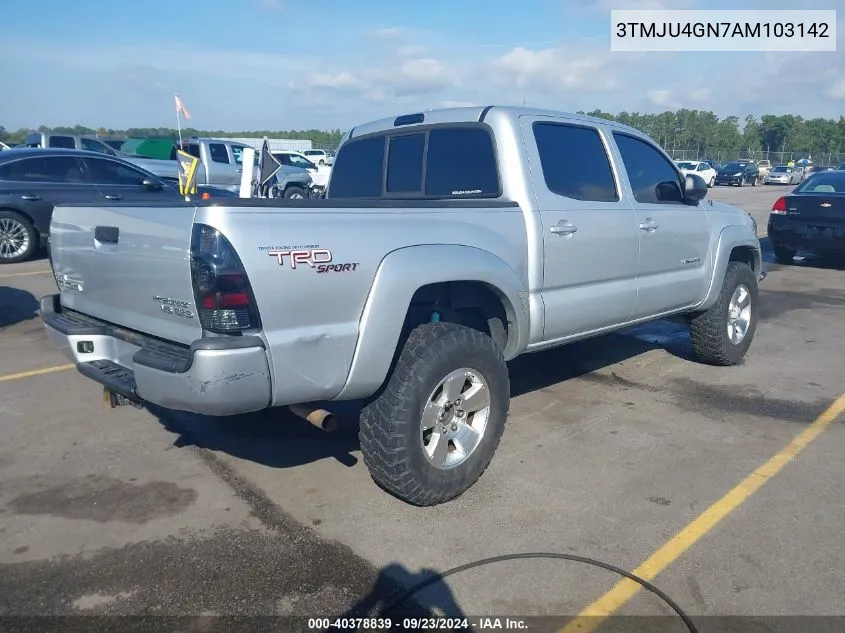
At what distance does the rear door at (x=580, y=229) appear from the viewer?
417 centimetres

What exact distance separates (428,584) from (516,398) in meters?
2.51

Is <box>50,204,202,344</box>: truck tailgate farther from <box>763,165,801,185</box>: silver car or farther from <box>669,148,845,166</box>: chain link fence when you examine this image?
<box>669,148,845,166</box>: chain link fence

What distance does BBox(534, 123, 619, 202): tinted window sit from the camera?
4.30 metres

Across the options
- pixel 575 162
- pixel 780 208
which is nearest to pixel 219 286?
pixel 575 162

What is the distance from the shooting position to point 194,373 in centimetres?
A: 283

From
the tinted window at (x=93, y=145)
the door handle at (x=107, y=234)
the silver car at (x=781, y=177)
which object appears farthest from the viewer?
the silver car at (x=781, y=177)

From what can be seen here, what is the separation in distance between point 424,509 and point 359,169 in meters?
2.55

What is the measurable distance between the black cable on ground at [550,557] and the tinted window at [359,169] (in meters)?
2.64

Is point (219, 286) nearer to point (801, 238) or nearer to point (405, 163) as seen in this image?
point (405, 163)

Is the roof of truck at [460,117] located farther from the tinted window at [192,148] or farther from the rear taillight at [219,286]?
the tinted window at [192,148]

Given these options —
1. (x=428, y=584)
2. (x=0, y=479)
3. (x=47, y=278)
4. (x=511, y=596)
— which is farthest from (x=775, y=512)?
(x=47, y=278)

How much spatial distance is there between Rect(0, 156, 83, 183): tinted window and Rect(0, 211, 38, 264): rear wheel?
0.59 meters

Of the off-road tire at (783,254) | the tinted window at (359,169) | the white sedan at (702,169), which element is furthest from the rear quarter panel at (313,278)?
the white sedan at (702,169)

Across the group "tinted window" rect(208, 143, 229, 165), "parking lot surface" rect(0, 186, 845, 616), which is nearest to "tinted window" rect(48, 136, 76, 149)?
"tinted window" rect(208, 143, 229, 165)
